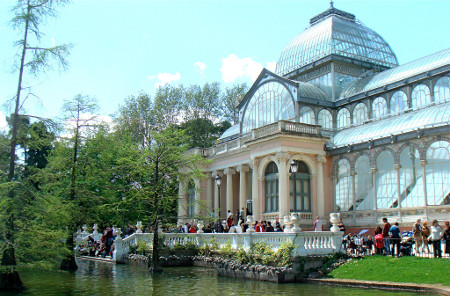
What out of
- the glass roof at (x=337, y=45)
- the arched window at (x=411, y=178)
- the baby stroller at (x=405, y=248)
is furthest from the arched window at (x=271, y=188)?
the baby stroller at (x=405, y=248)

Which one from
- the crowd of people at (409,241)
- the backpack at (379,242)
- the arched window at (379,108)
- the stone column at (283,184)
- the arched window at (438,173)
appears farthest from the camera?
the arched window at (379,108)

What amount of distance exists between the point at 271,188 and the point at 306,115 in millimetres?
6465

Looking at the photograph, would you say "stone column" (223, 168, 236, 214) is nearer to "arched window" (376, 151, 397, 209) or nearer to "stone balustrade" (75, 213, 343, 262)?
"stone balustrade" (75, 213, 343, 262)

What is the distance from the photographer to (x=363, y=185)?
27156 mm

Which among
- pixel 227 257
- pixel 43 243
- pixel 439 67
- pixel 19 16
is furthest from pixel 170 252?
pixel 439 67

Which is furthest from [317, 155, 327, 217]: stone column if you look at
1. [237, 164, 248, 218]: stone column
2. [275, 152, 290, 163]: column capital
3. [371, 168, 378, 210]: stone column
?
[237, 164, 248, 218]: stone column

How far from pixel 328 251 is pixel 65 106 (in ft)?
42.1

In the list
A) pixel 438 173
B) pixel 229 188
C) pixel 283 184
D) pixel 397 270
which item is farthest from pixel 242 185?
pixel 397 270

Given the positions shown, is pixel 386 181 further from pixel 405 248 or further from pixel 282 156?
pixel 405 248

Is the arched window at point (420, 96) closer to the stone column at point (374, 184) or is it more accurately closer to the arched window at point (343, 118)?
the arched window at point (343, 118)

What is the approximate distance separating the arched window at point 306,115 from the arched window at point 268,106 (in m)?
0.98

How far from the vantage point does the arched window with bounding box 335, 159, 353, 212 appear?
→ 91.8 ft

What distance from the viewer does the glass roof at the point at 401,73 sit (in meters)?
28.5

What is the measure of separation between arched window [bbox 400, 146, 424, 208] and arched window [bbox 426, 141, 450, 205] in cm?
55
